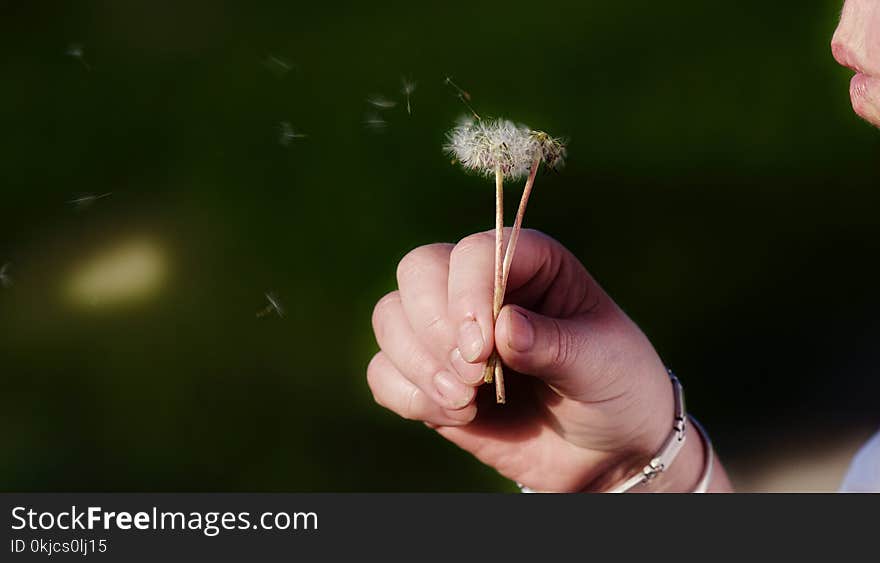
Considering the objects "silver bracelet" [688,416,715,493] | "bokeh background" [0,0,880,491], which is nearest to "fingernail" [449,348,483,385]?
"silver bracelet" [688,416,715,493]

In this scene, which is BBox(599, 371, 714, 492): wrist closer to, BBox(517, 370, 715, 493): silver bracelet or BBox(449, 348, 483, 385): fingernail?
BBox(517, 370, 715, 493): silver bracelet

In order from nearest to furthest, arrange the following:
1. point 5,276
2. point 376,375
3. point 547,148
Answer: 1. point 547,148
2. point 376,375
3. point 5,276

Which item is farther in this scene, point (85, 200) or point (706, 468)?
point (85, 200)

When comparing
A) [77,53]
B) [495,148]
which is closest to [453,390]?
[495,148]

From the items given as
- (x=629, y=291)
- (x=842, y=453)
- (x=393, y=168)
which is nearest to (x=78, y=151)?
(x=393, y=168)

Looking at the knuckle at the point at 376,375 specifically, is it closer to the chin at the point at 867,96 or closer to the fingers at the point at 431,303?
the fingers at the point at 431,303

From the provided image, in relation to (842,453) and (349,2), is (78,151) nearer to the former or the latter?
(349,2)

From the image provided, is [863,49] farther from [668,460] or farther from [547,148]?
[668,460]
